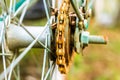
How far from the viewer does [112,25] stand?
5.55m

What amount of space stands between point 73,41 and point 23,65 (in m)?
1.85

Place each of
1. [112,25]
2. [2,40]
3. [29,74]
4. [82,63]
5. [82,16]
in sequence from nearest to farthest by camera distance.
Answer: [2,40], [82,16], [29,74], [82,63], [112,25]

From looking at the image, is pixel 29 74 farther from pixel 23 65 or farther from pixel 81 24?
pixel 81 24

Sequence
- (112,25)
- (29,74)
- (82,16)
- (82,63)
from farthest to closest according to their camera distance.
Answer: (112,25) → (82,63) → (29,74) → (82,16)

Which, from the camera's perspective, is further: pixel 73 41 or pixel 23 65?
pixel 23 65

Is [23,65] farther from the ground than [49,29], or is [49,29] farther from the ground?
[49,29]

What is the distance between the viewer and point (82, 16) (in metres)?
1.32

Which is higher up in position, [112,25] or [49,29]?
[49,29]

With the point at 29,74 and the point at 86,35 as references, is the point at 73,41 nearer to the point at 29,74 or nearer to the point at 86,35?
the point at 86,35

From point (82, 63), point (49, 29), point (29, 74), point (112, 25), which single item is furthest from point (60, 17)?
point (112, 25)

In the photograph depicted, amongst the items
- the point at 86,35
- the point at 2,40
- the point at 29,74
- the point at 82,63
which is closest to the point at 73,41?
the point at 86,35

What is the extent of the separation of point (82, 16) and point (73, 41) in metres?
0.07

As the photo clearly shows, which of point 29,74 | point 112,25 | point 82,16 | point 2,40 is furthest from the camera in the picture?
point 112,25

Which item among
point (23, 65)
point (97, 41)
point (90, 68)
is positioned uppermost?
point (97, 41)
